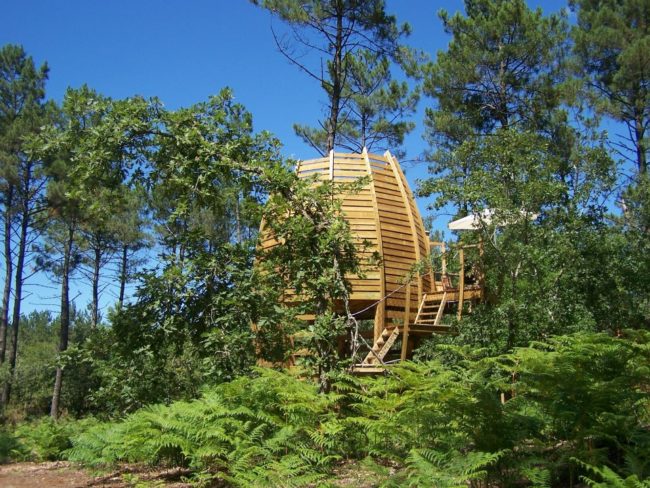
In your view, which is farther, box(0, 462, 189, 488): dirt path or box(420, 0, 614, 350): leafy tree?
box(420, 0, 614, 350): leafy tree

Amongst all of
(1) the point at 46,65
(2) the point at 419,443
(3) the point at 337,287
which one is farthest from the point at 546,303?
(1) the point at 46,65

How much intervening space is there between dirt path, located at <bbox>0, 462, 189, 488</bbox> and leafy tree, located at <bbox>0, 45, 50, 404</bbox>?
48.2 ft

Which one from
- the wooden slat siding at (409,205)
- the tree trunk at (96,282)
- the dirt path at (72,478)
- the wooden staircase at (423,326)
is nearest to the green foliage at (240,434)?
the dirt path at (72,478)

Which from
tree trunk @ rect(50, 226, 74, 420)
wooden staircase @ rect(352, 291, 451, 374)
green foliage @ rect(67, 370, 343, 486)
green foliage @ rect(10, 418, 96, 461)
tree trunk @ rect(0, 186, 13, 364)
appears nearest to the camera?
green foliage @ rect(67, 370, 343, 486)

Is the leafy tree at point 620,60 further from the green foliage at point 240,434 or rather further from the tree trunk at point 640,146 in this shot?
the green foliage at point 240,434

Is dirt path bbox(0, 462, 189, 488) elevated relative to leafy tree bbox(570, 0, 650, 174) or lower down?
lower down

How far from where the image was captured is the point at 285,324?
789cm

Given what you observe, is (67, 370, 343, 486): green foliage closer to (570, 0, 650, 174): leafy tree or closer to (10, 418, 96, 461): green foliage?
(10, 418, 96, 461): green foliage

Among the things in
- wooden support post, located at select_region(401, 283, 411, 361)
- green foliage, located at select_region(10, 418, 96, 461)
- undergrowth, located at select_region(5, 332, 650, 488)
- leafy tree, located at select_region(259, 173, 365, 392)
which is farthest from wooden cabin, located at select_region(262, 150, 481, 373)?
undergrowth, located at select_region(5, 332, 650, 488)

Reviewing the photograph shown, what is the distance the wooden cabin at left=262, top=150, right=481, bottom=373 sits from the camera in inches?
461

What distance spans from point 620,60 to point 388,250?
1085 centimetres

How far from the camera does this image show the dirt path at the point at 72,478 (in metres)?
6.05

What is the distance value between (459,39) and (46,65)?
14.5 metres

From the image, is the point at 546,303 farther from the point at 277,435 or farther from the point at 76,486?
the point at 76,486
